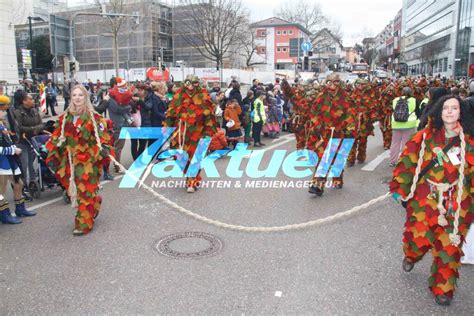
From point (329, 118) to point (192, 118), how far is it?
94.5 inches

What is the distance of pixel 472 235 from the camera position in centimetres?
473

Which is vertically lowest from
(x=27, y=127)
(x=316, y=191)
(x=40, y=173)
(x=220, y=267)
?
(x=220, y=267)

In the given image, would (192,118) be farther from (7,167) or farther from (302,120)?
(302,120)

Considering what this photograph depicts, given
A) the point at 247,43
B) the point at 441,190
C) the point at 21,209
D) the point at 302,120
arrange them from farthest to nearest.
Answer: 1. the point at 247,43
2. the point at 302,120
3. the point at 21,209
4. the point at 441,190

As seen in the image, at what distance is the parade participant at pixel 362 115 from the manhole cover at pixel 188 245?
18.0 ft

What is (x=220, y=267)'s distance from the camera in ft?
15.5

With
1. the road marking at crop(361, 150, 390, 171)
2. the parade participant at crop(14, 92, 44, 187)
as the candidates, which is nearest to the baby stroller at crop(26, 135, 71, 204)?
the parade participant at crop(14, 92, 44, 187)

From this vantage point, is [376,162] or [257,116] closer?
[376,162]

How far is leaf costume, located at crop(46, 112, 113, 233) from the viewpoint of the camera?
228 inches

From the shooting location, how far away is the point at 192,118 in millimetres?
7918

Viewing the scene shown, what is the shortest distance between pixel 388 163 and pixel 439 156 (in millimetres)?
6785

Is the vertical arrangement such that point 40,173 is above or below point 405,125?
below

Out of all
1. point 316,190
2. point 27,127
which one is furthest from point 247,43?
point 27,127

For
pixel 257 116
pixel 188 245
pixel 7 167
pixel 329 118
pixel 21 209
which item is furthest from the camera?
pixel 257 116
